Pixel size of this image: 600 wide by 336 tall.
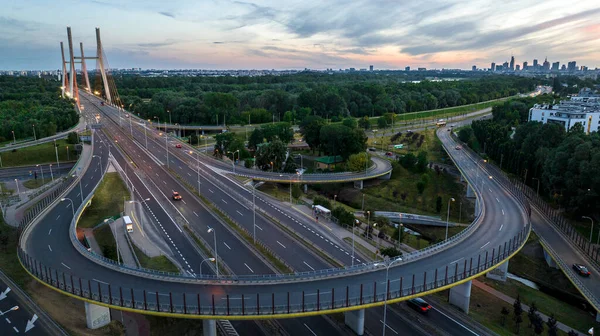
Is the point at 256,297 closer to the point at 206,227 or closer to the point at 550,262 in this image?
the point at 206,227

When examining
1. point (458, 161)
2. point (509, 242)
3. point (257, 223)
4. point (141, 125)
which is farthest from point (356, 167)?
point (141, 125)

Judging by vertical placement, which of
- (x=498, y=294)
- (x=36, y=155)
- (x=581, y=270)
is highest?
(x=36, y=155)

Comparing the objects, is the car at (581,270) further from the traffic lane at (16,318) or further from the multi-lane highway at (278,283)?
the traffic lane at (16,318)

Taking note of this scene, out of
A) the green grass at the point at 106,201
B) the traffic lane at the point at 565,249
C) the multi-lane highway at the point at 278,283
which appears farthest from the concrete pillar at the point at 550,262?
the green grass at the point at 106,201

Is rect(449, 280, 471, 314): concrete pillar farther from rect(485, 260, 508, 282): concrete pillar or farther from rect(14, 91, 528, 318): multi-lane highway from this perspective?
rect(485, 260, 508, 282): concrete pillar

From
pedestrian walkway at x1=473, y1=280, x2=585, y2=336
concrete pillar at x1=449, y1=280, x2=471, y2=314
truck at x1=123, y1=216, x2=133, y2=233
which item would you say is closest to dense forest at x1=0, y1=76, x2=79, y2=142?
truck at x1=123, y1=216, x2=133, y2=233

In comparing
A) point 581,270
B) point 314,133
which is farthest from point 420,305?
point 314,133
